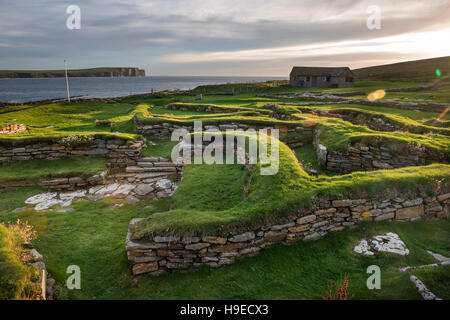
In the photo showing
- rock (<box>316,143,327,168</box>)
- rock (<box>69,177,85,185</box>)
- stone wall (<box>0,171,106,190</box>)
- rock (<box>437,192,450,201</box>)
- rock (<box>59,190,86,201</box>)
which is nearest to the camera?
rock (<box>437,192,450,201</box>)

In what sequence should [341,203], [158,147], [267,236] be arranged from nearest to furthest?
[267,236] < [341,203] < [158,147]

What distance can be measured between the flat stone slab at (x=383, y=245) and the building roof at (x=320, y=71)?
52699 mm

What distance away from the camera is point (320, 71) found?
175ft

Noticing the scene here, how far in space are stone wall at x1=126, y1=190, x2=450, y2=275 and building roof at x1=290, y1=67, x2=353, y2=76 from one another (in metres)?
51.8

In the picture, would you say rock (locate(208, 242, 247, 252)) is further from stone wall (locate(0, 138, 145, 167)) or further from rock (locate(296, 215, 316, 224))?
stone wall (locate(0, 138, 145, 167))

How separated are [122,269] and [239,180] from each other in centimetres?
441

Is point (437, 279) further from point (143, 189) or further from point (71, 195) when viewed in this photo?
point (71, 195)

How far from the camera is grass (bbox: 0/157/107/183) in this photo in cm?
947

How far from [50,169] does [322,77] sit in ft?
179

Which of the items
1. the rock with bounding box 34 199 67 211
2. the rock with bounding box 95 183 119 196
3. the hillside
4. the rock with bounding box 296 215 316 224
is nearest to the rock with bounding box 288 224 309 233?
the rock with bounding box 296 215 316 224

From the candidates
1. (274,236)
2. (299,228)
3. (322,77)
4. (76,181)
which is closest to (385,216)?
(299,228)

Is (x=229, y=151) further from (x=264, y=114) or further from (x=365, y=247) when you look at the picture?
(x=264, y=114)
